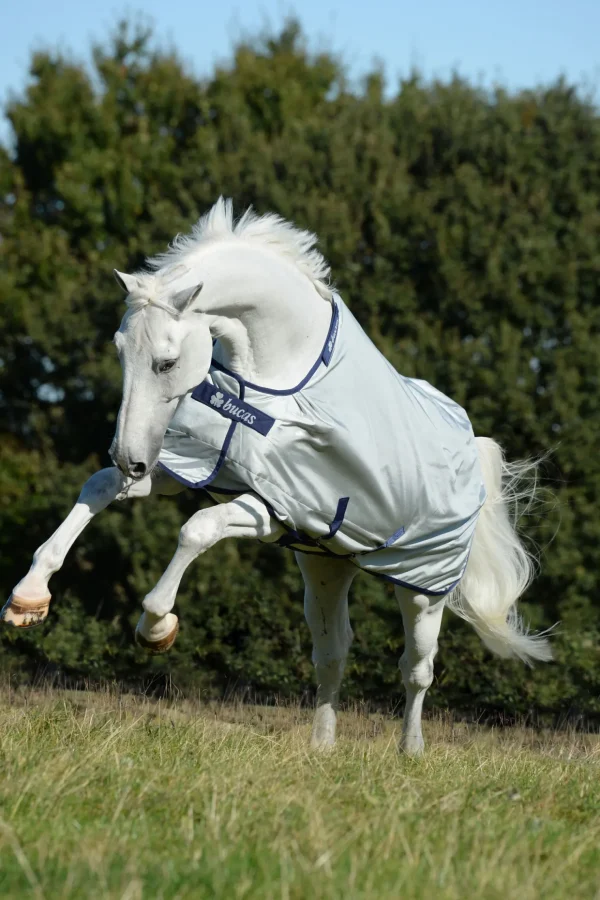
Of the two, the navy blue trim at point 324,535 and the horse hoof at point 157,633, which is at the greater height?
the navy blue trim at point 324,535

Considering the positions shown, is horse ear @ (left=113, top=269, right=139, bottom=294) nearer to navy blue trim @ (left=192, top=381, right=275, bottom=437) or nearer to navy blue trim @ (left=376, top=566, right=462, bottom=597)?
navy blue trim @ (left=192, top=381, right=275, bottom=437)

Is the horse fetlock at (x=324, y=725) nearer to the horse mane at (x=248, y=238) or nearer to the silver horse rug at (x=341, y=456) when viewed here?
the silver horse rug at (x=341, y=456)

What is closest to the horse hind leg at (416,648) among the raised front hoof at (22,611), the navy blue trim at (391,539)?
the navy blue trim at (391,539)

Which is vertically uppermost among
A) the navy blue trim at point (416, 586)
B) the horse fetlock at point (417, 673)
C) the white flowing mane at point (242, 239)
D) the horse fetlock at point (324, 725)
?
the white flowing mane at point (242, 239)

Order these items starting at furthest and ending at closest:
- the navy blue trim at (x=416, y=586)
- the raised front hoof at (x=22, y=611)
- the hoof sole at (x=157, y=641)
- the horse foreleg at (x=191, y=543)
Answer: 1. the navy blue trim at (x=416, y=586)
2. the hoof sole at (x=157, y=641)
3. the horse foreleg at (x=191, y=543)
4. the raised front hoof at (x=22, y=611)

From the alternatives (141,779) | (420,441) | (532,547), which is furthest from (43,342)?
(141,779)

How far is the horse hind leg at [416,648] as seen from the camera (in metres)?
6.17

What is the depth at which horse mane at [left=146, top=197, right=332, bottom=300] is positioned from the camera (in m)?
4.85

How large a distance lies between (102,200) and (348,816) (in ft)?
32.2

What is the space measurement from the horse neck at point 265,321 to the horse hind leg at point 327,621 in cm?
155

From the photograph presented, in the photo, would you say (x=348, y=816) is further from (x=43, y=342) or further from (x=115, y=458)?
(x=43, y=342)

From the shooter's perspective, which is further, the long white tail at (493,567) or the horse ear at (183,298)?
the long white tail at (493,567)

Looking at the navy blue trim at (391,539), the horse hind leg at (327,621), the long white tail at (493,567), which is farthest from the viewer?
the long white tail at (493,567)

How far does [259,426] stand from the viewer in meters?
4.77
